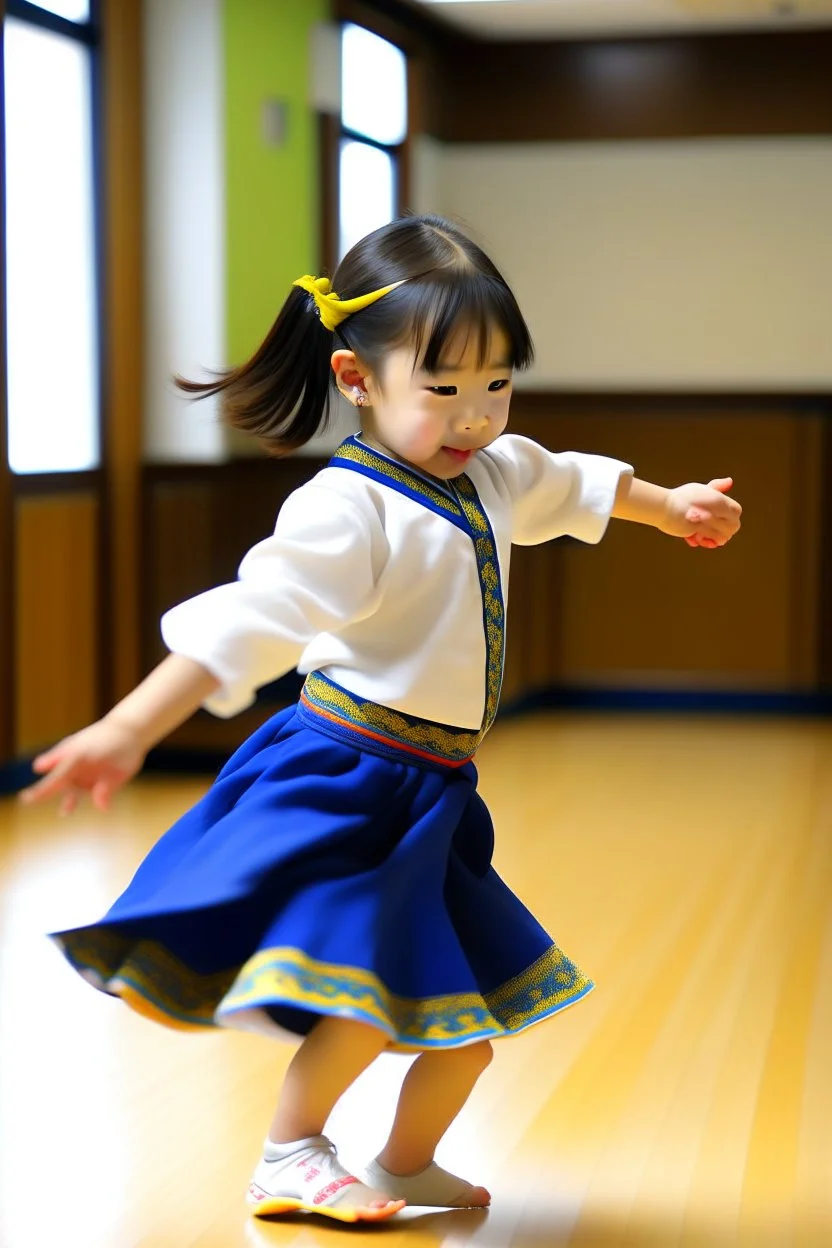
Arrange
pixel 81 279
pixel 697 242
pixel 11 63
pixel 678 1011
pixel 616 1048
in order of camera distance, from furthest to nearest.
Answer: pixel 697 242, pixel 81 279, pixel 11 63, pixel 678 1011, pixel 616 1048

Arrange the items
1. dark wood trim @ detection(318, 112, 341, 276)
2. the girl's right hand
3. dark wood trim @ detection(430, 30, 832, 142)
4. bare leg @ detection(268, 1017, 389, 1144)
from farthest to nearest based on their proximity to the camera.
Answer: dark wood trim @ detection(430, 30, 832, 142) → dark wood trim @ detection(318, 112, 341, 276) → bare leg @ detection(268, 1017, 389, 1144) → the girl's right hand

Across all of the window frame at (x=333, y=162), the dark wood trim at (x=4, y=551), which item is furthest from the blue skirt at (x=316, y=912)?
the window frame at (x=333, y=162)

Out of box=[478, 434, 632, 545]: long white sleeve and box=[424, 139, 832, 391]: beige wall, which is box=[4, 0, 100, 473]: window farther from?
box=[478, 434, 632, 545]: long white sleeve

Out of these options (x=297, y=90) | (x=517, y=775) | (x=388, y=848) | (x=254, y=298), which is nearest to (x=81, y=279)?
(x=254, y=298)

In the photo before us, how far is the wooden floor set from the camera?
188 centimetres

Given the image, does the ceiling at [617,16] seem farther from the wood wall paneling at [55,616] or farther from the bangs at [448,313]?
the bangs at [448,313]

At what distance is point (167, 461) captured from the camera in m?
4.71

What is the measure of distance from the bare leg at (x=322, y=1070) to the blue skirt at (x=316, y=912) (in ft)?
0.12

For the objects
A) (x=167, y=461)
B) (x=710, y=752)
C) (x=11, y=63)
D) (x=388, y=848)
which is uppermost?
(x=11, y=63)

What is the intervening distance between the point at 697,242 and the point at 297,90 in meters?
1.71

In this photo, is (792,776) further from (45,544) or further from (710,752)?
(45,544)

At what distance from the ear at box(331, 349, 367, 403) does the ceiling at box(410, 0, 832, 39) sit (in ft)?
13.7

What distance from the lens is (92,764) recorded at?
1369 millimetres

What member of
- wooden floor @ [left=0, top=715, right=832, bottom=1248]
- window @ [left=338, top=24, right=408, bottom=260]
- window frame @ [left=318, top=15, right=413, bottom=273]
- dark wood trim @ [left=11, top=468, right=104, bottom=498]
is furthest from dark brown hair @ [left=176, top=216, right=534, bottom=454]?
window @ [left=338, top=24, right=408, bottom=260]
